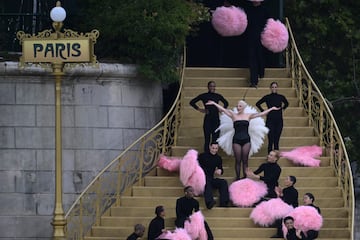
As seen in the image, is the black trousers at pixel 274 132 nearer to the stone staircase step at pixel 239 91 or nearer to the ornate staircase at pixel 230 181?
the ornate staircase at pixel 230 181

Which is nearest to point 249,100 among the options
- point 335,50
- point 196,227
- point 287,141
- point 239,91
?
point 239,91

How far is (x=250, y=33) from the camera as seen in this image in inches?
1206

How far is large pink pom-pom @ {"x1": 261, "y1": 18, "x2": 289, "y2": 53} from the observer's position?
100.0 feet

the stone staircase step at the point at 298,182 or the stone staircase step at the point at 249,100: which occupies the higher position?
the stone staircase step at the point at 249,100

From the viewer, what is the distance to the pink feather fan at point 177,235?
24.9 m

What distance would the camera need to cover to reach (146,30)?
28.2 m

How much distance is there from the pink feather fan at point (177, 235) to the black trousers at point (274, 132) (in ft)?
10.9

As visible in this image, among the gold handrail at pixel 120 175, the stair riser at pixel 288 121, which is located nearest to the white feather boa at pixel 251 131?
the gold handrail at pixel 120 175

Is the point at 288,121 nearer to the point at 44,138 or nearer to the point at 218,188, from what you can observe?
the point at 218,188

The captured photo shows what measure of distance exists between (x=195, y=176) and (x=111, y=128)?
2520mm

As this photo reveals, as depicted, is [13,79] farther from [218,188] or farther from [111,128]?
[218,188]

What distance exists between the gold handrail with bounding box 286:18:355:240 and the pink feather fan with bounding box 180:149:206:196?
263cm

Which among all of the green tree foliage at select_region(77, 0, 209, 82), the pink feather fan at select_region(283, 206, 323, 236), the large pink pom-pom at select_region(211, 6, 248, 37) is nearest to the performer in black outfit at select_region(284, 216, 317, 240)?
the pink feather fan at select_region(283, 206, 323, 236)

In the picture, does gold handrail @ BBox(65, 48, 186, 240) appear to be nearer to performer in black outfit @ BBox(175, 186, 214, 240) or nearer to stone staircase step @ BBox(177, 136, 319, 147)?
stone staircase step @ BBox(177, 136, 319, 147)
